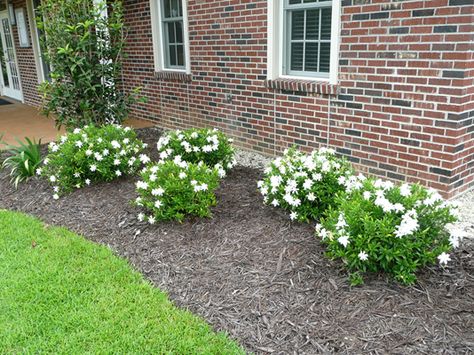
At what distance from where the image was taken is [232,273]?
117 inches

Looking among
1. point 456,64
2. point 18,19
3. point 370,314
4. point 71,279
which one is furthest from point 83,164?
point 18,19

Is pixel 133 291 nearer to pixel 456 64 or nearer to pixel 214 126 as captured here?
pixel 456 64

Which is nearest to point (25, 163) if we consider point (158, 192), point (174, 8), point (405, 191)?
point (158, 192)

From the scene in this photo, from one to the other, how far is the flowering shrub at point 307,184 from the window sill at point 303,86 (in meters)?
1.42

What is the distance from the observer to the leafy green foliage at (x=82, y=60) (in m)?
5.12

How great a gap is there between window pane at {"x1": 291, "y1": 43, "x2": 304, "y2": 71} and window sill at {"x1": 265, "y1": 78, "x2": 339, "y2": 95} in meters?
0.20

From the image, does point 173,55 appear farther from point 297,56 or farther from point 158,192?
point 158,192

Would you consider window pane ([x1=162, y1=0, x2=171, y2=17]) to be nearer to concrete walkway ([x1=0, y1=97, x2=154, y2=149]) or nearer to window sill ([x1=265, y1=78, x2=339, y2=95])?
concrete walkway ([x1=0, y1=97, x2=154, y2=149])

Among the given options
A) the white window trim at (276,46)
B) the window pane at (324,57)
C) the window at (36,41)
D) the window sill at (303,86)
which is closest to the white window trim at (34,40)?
the window at (36,41)

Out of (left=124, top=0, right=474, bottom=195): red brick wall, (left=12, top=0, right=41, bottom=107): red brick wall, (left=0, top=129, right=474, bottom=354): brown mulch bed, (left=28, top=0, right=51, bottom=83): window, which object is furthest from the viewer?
(left=12, top=0, right=41, bottom=107): red brick wall

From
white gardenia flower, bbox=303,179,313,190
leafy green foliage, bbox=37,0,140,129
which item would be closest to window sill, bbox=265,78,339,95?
white gardenia flower, bbox=303,179,313,190

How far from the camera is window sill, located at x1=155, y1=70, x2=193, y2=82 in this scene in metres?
6.93

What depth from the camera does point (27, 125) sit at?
872cm

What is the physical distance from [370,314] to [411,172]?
2205 mm
